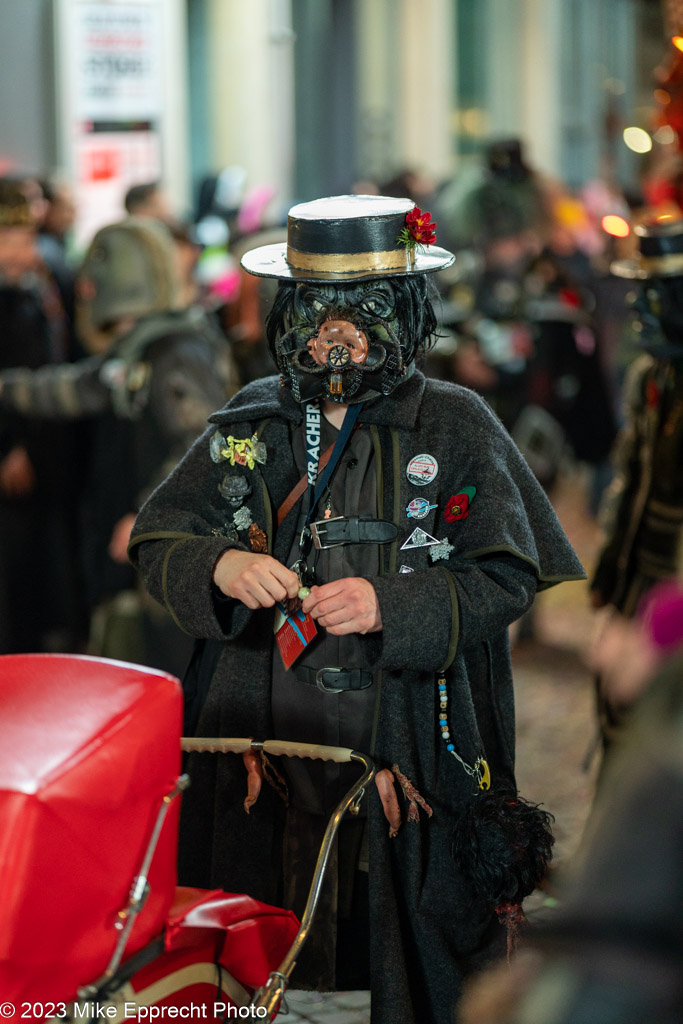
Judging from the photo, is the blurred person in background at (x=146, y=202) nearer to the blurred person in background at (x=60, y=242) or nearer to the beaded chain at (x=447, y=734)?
the blurred person in background at (x=60, y=242)

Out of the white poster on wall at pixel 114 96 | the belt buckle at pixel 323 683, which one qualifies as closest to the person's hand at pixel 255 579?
the belt buckle at pixel 323 683

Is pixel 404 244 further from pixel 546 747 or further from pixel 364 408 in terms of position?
pixel 546 747

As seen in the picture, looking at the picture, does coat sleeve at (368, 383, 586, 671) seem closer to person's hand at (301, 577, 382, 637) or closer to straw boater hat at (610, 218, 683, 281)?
person's hand at (301, 577, 382, 637)

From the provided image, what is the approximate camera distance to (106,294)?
5.15 m

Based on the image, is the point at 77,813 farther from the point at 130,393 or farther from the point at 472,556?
the point at 130,393

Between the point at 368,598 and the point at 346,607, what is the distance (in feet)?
0.14

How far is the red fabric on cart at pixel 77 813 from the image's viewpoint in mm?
1665

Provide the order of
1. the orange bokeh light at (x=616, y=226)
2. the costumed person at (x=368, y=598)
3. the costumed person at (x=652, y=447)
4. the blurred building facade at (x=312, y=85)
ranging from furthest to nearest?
the blurred building facade at (x=312, y=85) → the orange bokeh light at (x=616, y=226) → the costumed person at (x=652, y=447) → the costumed person at (x=368, y=598)

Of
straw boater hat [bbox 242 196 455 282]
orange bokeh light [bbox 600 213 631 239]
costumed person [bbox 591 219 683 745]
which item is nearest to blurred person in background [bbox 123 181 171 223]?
orange bokeh light [bbox 600 213 631 239]

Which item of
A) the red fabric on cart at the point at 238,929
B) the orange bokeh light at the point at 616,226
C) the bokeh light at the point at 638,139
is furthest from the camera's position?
the orange bokeh light at the point at 616,226

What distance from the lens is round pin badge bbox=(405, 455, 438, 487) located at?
8.29 ft

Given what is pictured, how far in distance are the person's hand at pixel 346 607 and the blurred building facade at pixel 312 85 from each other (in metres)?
6.92

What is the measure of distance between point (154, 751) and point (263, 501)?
85 cm

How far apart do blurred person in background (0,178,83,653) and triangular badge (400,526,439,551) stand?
3674mm
